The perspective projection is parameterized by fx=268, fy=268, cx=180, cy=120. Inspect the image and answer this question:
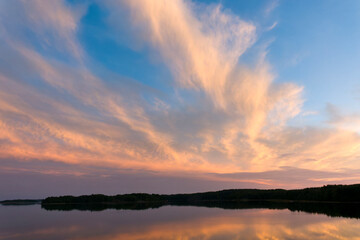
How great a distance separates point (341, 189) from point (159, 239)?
390 feet

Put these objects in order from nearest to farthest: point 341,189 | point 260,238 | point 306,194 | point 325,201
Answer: point 260,238 → point 341,189 → point 325,201 → point 306,194

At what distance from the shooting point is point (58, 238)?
38.2 meters

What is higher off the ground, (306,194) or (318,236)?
(306,194)

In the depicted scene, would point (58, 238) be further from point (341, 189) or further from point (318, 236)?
point (341, 189)

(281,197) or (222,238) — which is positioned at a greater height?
(281,197)

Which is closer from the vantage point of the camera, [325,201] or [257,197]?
[325,201]

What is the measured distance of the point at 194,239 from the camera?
1307 inches

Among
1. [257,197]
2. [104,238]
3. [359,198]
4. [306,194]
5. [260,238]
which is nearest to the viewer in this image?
[260,238]

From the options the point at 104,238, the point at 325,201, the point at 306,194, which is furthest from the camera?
the point at 306,194

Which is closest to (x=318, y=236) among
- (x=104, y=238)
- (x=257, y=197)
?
(x=104, y=238)

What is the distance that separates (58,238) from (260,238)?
91.2 ft

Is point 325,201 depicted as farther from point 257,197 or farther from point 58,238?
point 58,238

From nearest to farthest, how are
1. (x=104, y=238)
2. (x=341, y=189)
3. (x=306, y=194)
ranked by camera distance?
(x=104, y=238) → (x=341, y=189) → (x=306, y=194)

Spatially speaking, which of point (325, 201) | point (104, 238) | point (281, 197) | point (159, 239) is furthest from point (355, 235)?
point (281, 197)
